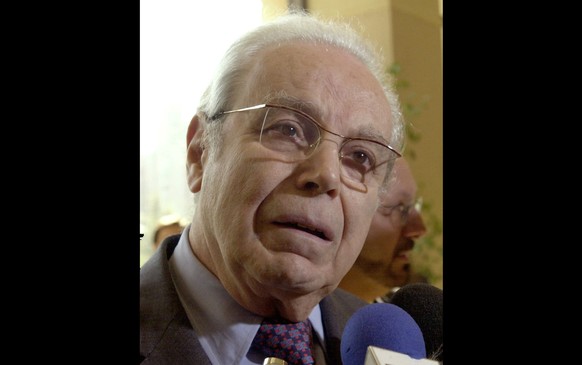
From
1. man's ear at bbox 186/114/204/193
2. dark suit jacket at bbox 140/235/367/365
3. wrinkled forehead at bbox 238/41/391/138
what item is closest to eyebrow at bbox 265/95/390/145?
wrinkled forehead at bbox 238/41/391/138

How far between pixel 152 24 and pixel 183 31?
0.07 meters

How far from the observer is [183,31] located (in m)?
1.70

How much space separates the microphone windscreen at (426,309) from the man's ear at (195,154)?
1.64ft

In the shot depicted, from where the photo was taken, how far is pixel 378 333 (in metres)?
1.63

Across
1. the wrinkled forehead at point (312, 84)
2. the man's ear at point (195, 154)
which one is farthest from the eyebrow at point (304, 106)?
the man's ear at point (195, 154)

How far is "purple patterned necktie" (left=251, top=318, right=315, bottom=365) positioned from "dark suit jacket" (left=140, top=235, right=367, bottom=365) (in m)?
0.08

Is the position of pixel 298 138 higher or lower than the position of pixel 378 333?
higher

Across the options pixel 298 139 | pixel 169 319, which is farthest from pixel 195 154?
pixel 169 319

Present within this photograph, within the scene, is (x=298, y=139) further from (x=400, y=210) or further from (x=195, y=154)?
(x=400, y=210)

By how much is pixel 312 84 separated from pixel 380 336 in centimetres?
53

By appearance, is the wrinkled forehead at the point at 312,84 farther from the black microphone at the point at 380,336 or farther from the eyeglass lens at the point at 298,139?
the black microphone at the point at 380,336
